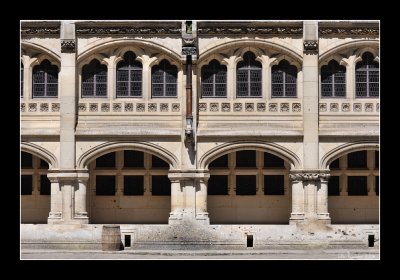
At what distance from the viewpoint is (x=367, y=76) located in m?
33.5

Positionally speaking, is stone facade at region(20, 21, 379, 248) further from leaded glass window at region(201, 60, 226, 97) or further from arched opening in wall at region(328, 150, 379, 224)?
arched opening in wall at region(328, 150, 379, 224)

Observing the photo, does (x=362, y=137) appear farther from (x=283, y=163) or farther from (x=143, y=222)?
(x=143, y=222)

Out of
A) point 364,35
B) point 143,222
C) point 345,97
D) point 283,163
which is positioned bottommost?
point 143,222

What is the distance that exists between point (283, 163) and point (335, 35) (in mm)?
5349

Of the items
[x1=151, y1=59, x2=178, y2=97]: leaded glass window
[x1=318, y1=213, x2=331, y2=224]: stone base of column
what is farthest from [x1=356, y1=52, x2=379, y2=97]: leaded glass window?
[x1=151, y1=59, x2=178, y2=97]: leaded glass window

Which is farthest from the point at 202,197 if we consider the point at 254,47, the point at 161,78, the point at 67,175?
the point at 254,47

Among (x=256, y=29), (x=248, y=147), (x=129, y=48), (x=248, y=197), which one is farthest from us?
(x=248, y=197)

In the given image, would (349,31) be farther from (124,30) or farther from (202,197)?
(124,30)

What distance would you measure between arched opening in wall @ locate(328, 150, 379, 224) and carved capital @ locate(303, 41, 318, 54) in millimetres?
4647

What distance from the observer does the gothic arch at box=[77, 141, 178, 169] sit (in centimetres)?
3272

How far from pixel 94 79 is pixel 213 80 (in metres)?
4.22

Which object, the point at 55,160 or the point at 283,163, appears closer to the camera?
the point at 55,160

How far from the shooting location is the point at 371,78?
110 ft

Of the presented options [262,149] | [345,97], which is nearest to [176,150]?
[262,149]
